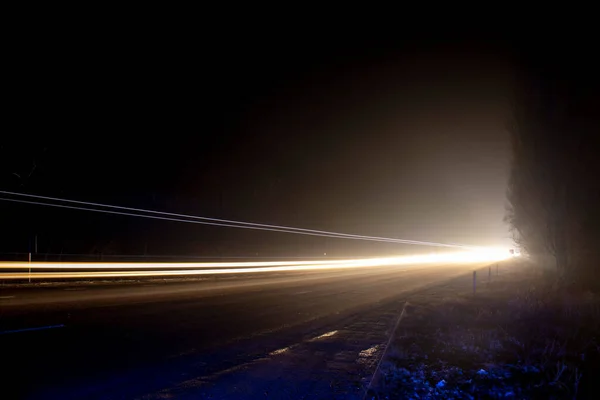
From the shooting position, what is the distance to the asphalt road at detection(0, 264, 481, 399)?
19.6 ft

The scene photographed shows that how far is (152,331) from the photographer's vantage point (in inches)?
357

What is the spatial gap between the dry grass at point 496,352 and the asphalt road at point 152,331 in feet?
3.16

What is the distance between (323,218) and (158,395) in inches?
2362

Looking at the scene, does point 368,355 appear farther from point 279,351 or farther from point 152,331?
point 152,331

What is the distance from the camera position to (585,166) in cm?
1798

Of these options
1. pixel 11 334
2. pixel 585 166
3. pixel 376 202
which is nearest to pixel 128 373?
pixel 11 334

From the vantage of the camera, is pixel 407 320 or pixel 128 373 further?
pixel 407 320

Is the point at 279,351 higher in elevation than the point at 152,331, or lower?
lower

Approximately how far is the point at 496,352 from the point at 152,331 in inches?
275

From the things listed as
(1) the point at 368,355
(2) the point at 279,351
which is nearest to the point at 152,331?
(2) the point at 279,351

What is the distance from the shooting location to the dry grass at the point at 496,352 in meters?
6.04

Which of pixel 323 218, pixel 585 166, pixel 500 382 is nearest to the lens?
pixel 500 382

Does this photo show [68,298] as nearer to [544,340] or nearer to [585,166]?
[544,340]

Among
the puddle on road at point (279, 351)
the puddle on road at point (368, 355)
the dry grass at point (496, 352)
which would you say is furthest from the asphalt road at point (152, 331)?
the dry grass at point (496, 352)
